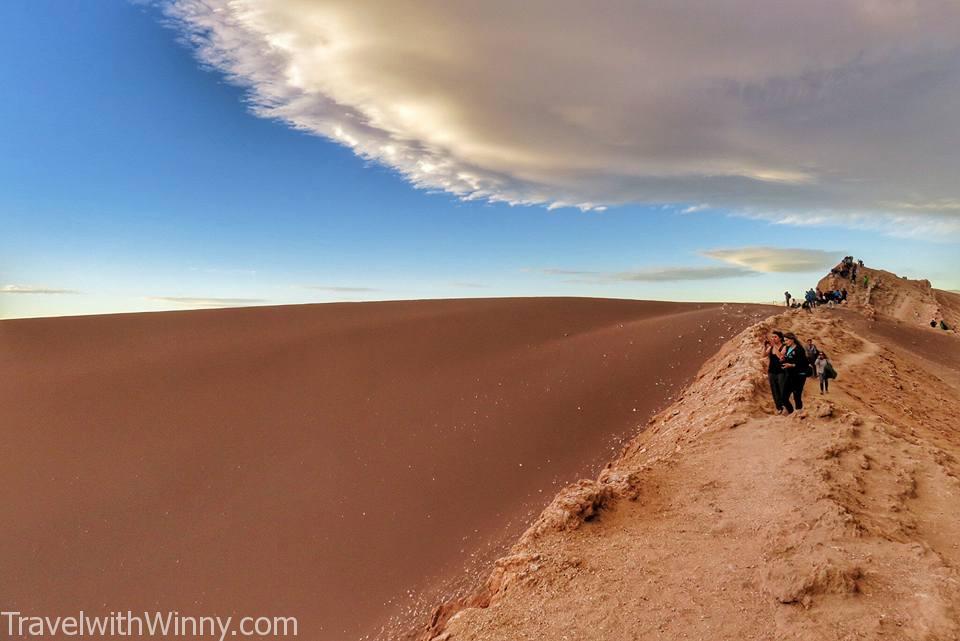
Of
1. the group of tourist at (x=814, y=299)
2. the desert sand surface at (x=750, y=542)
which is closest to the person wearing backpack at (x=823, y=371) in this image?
the desert sand surface at (x=750, y=542)

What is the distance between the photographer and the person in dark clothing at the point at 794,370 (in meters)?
7.81

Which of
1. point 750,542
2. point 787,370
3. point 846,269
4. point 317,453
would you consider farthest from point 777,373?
point 846,269

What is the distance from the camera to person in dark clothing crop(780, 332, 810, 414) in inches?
307

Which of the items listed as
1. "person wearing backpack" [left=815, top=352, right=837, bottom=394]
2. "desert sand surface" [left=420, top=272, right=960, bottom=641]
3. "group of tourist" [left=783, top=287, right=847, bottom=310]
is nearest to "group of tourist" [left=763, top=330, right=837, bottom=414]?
"desert sand surface" [left=420, top=272, right=960, bottom=641]

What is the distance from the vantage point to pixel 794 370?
782 cm

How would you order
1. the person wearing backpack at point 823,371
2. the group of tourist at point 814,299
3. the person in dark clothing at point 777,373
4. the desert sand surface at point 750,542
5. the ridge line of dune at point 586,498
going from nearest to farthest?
the desert sand surface at point 750,542, the ridge line of dune at point 586,498, the person in dark clothing at point 777,373, the person wearing backpack at point 823,371, the group of tourist at point 814,299

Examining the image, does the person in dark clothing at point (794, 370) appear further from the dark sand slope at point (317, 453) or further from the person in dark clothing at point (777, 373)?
the dark sand slope at point (317, 453)

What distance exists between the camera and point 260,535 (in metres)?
10.9

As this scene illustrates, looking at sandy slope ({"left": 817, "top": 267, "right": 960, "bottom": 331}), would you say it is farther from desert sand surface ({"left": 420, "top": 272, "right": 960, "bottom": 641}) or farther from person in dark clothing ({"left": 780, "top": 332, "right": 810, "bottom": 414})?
person in dark clothing ({"left": 780, "top": 332, "right": 810, "bottom": 414})

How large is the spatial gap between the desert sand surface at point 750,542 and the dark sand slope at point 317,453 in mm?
3414

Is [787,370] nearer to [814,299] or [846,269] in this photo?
[814,299]

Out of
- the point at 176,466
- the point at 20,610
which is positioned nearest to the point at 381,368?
the point at 176,466

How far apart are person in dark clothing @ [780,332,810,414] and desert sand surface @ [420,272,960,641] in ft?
0.95

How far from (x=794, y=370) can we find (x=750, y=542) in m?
3.65
